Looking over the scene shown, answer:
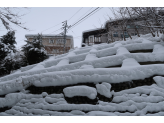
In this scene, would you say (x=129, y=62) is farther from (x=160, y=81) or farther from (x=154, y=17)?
(x=154, y=17)

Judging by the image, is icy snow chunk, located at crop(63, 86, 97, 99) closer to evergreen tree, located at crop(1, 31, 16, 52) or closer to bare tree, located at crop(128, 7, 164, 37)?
bare tree, located at crop(128, 7, 164, 37)

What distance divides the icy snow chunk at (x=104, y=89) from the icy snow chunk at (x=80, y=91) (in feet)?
0.22

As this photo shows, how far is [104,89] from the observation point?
1098 millimetres

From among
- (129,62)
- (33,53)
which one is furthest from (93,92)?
(33,53)

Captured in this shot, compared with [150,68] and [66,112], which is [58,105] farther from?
[150,68]

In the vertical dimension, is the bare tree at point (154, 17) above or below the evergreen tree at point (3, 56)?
above

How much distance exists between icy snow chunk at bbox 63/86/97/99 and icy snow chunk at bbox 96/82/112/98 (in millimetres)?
66

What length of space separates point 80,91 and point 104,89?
29cm

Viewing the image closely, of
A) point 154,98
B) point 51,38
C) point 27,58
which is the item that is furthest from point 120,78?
point 51,38

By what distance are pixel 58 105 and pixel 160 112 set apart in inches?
43.1

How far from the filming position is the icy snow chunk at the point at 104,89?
1075 millimetres

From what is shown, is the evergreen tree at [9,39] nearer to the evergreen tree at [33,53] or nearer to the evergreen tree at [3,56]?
the evergreen tree at [3,56]

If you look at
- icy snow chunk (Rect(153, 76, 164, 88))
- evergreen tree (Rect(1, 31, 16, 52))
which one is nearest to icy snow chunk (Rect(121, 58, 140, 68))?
icy snow chunk (Rect(153, 76, 164, 88))

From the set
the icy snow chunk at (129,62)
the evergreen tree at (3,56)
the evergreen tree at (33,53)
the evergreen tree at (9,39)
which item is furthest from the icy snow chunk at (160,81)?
the evergreen tree at (9,39)
